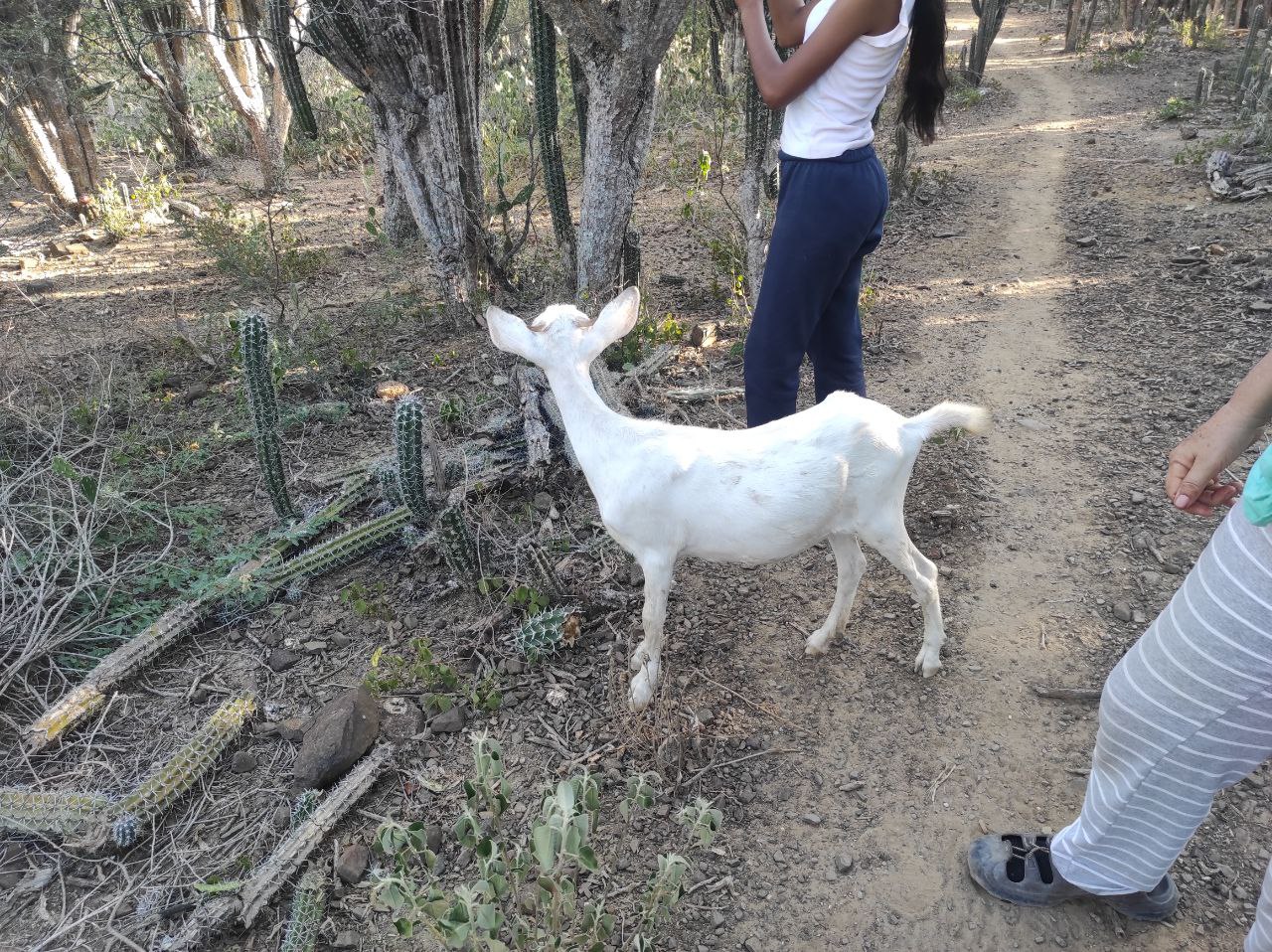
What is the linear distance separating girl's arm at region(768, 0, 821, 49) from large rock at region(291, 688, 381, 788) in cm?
280

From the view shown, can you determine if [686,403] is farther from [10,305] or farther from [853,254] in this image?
[10,305]

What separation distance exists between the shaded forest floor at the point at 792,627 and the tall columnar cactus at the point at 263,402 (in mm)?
390

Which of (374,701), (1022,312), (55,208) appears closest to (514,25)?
(55,208)

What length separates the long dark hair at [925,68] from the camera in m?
2.61

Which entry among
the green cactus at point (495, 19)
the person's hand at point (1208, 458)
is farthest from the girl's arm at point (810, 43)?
the green cactus at point (495, 19)

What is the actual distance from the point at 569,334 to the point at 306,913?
1.80 meters

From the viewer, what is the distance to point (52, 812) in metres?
2.49

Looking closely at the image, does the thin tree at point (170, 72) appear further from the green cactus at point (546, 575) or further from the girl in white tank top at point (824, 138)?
the girl in white tank top at point (824, 138)

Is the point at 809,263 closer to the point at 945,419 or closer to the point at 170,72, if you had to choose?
the point at 945,419

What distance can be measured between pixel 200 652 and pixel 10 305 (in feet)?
17.3

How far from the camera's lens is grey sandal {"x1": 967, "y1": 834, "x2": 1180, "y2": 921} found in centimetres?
209

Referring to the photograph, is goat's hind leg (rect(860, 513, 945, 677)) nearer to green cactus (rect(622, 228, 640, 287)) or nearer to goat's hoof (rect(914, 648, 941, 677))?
goat's hoof (rect(914, 648, 941, 677))

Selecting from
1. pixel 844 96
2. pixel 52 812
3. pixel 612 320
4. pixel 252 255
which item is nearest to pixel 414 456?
pixel 612 320

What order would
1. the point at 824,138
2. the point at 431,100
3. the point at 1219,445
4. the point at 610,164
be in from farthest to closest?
the point at 431,100, the point at 610,164, the point at 824,138, the point at 1219,445
